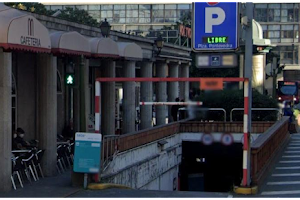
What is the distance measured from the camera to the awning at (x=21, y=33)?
1085 cm

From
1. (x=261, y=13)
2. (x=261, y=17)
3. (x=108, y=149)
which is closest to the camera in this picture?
(x=108, y=149)

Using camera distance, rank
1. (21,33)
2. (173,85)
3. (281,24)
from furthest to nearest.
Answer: (281,24) < (173,85) < (21,33)

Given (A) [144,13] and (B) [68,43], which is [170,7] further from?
(B) [68,43]

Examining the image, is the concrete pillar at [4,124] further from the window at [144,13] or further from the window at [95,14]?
the window at [144,13]

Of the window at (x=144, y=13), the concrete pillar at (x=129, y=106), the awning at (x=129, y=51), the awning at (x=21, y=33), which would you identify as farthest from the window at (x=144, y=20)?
the awning at (x=21, y=33)

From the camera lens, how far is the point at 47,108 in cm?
1395

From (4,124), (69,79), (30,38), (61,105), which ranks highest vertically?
(30,38)

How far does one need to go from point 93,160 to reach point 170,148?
28.7 ft

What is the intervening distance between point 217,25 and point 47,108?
17.7ft

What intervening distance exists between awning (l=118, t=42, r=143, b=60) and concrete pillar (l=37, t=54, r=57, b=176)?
516 centimetres

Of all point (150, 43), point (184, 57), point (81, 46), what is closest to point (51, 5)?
point (184, 57)

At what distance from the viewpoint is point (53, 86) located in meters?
14.1

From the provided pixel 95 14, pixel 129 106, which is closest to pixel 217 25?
pixel 129 106

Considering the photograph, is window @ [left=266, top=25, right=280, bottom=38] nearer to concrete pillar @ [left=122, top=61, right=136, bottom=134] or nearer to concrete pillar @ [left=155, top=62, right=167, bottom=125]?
concrete pillar @ [left=155, top=62, right=167, bottom=125]
